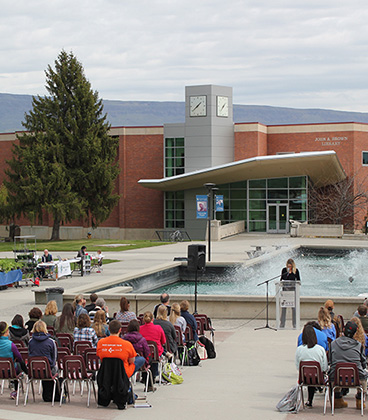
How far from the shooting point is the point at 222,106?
2287 inches

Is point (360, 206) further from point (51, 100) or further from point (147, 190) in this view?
point (51, 100)

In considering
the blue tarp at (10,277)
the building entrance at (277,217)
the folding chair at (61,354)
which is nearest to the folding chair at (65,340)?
the folding chair at (61,354)

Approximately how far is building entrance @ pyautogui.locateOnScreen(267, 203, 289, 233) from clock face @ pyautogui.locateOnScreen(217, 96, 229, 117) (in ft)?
28.2

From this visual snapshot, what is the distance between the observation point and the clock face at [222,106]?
57781mm

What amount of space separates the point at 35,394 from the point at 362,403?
4.92m

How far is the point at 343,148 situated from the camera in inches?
2279

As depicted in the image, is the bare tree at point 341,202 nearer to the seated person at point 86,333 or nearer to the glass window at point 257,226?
the glass window at point 257,226

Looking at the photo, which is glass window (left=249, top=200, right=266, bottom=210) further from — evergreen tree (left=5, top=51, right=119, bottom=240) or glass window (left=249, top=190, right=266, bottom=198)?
evergreen tree (left=5, top=51, right=119, bottom=240)

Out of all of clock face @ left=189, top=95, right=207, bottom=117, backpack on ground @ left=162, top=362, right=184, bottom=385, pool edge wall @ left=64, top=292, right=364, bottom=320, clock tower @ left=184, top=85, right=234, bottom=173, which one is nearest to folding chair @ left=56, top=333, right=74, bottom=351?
backpack on ground @ left=162, top=362, right=184, bottom=385

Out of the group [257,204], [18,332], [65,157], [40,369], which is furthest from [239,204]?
[40,369]

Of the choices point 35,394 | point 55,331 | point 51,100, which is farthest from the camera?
point 51,100

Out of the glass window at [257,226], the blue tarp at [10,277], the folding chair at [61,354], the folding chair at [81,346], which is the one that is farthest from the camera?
the glass window at [257,226]

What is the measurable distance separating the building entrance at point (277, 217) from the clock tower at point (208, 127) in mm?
5768

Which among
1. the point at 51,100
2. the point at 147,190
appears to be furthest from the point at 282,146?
the point at 51,100
